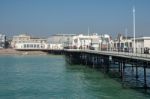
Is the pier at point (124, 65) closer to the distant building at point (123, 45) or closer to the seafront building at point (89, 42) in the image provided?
the distant building at point (123, 45)

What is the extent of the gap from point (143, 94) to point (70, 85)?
12.2m

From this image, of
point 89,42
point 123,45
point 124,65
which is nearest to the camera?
point 124,65

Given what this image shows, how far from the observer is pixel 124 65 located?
137 feet

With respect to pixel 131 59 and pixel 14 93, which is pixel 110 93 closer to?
pixel 131 59

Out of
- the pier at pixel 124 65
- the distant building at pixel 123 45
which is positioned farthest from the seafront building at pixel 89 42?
the pier at pixel 124 65

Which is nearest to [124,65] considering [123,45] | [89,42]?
[123,45]

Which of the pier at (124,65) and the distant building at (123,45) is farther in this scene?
the distant building at (123,45)

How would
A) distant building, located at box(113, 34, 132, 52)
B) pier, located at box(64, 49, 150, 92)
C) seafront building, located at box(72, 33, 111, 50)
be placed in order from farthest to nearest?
seafront building, located at box(72, 33, 111, 50)
distant building, located at box(113, 34, 132, 52)
pier, located at box(64, 49, 150, 92)

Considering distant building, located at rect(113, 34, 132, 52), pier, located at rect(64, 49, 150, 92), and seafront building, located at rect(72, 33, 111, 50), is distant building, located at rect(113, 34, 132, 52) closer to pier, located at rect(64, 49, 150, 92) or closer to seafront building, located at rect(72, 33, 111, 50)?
pier, located at rect(64, 49, 150, 92)

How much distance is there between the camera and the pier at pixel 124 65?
37188mm

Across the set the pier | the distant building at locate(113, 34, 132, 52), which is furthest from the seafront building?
the pier

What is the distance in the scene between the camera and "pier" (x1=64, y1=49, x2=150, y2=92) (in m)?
37.2

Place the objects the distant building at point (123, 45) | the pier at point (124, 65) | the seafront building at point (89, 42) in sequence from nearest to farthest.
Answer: the pier at point (124, 65)
the distant building at point (123, 45)
the seafront building at point (89, 42)

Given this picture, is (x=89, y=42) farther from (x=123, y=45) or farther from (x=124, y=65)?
(x=124, y=65)
